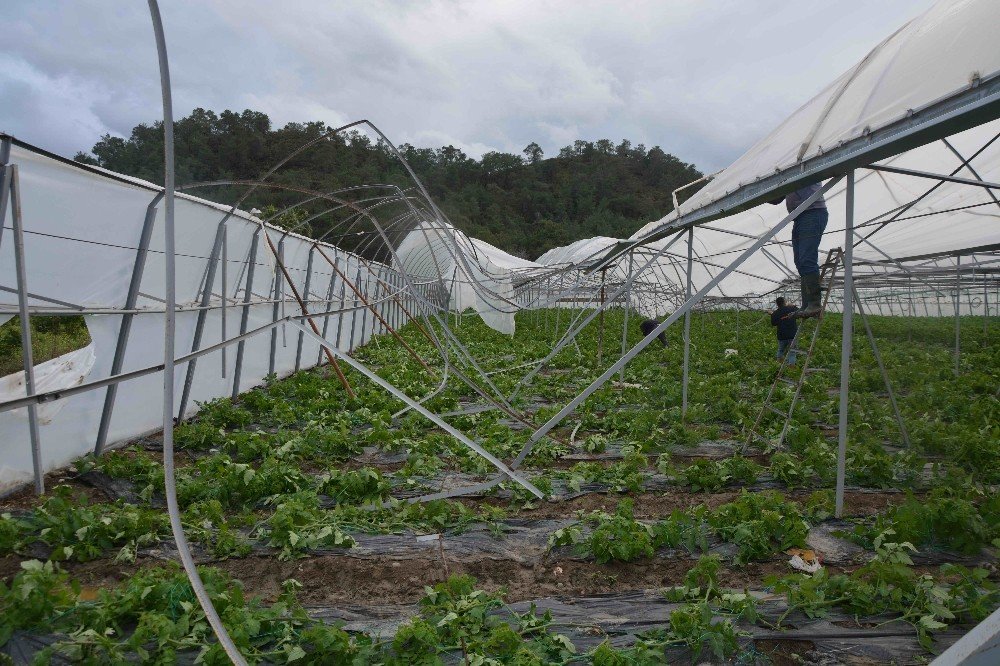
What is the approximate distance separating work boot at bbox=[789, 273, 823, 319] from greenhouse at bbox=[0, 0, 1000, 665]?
10 cm

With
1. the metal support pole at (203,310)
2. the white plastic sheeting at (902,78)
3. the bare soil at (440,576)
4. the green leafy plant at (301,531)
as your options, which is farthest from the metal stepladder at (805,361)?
the metal support pole at (203,310)

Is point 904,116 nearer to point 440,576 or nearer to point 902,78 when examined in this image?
point 902,78

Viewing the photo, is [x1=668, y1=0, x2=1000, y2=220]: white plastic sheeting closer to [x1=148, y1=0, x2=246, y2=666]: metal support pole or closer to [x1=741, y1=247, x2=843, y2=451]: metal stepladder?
[x1=741, y1=247, x2=843, y2=451]: metal stepladder

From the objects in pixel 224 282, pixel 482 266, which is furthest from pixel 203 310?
pixel 482 266

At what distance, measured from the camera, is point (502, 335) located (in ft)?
70.3

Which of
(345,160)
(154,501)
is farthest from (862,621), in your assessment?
(345,160)

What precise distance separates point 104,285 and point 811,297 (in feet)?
20.7

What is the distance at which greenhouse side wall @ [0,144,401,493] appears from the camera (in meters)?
5.21

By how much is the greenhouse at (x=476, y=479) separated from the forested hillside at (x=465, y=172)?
576 mm

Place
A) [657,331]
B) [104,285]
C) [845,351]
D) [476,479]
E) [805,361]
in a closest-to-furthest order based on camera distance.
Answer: [657,331], [845,351], [476,479], [104,285], [805,361]

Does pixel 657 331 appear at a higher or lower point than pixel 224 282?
lower

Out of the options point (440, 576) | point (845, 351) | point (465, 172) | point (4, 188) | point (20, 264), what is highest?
point (465, 172)

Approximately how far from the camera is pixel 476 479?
19.6 feet

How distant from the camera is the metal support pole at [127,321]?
6.25 metres
